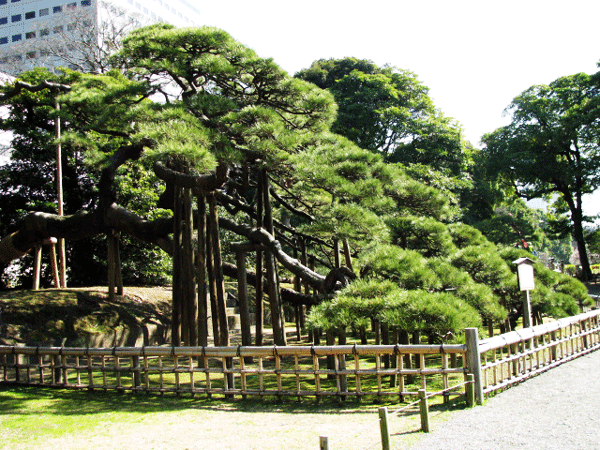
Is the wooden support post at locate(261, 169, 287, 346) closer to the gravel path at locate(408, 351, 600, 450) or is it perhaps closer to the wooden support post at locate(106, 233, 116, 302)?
the gravel path at locate(408, 351, 600, 450)

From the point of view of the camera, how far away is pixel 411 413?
4367 millimetres

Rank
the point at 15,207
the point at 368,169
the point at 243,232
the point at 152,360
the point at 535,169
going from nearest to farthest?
the point at 368,169 < the point at 243,232 < the point at 152,360 < the point at 15,207 < the point at 535,169

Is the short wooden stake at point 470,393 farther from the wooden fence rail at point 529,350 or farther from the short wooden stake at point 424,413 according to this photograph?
the short wooden stake at point 424,413

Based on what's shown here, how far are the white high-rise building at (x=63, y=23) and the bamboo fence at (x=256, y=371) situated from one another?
16.5 m

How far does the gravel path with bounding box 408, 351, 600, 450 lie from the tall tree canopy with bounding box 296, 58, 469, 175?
14622mm

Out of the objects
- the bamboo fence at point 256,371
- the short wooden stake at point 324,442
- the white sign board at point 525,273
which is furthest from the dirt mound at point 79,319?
the white sign board at point 525,273

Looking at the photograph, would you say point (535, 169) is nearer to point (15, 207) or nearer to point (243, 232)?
point (243, 232)

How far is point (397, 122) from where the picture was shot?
19.7 metres

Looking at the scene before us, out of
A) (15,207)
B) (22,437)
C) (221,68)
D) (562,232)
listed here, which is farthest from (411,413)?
(562,232)

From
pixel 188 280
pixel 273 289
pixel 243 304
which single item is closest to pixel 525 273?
pixel 273 289

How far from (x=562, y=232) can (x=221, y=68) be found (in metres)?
20.4

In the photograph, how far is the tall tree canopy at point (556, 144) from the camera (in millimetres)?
20750

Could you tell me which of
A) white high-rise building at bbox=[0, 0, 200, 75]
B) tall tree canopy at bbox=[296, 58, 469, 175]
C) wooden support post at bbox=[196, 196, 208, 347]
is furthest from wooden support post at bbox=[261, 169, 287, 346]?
white high-rise building at bbox=[0, 0, 200, 75]

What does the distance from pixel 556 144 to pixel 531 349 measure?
58.1 feet
